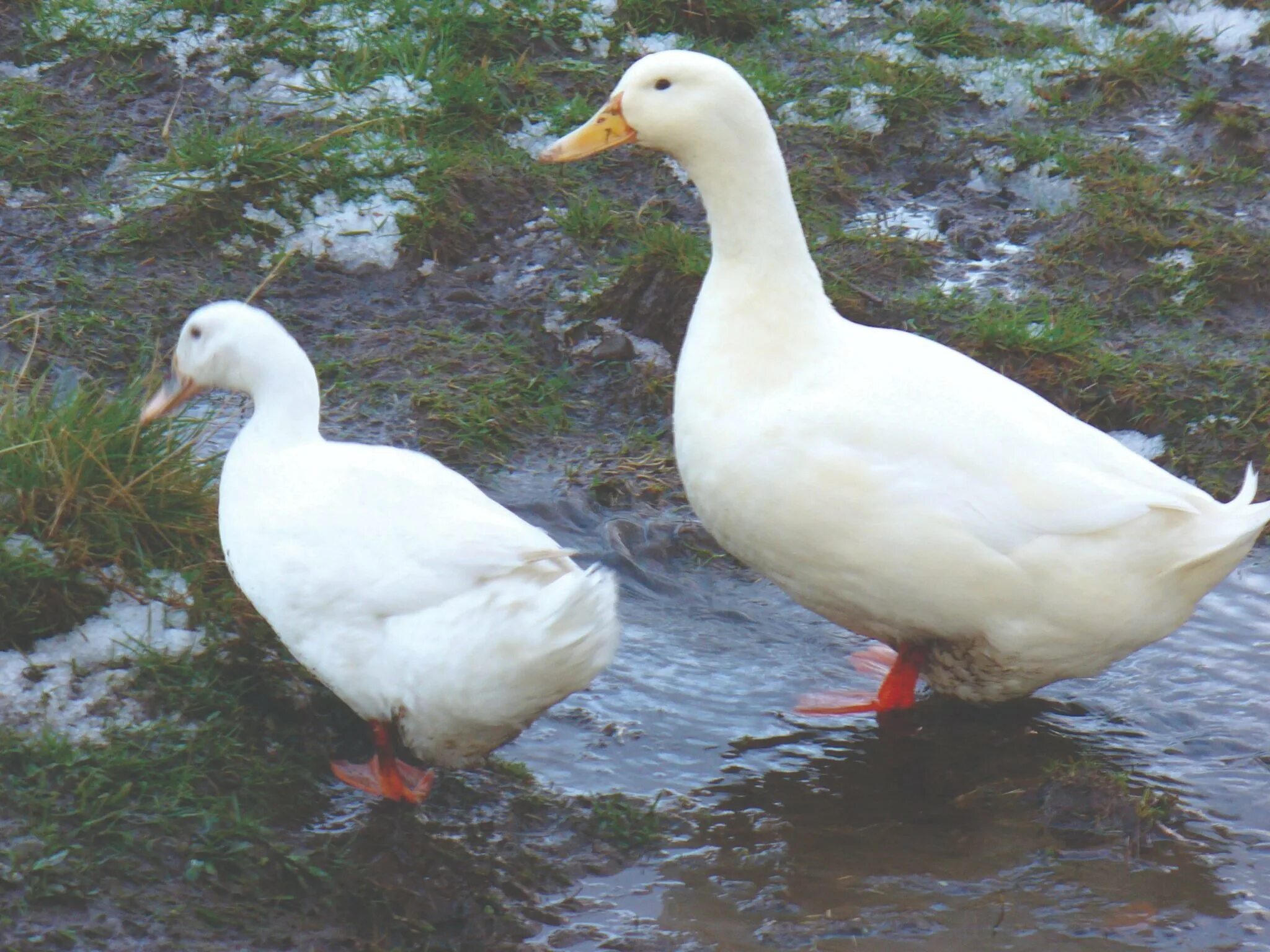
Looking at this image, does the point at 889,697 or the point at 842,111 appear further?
the point at 842,111

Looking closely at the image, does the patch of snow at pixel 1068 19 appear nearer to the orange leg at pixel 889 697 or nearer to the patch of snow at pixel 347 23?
the patch of snow at pixel 347 23

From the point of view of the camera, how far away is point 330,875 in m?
3.19

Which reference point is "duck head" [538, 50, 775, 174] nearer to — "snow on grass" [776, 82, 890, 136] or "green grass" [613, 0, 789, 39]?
"snow on grass" [776, 82, 890, 136]

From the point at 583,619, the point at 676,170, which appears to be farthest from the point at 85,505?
the point at 676,170

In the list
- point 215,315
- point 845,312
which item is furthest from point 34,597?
point 845,312

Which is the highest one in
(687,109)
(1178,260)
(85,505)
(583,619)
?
(1178,260)

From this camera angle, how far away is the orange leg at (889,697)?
4.05 metres

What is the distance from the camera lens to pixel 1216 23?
706cm

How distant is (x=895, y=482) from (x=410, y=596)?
1193mm

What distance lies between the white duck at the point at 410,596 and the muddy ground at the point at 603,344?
295 millimetres

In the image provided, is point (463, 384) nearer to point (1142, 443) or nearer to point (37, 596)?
point (37, 596)

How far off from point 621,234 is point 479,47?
4.24 feet

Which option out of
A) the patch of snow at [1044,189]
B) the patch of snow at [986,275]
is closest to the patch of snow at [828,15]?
the patch of snow at [1044,189]

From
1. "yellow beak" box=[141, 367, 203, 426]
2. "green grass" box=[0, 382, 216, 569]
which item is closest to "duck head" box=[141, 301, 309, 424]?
"yellow beak" box=[141, 367, 203, 426]
